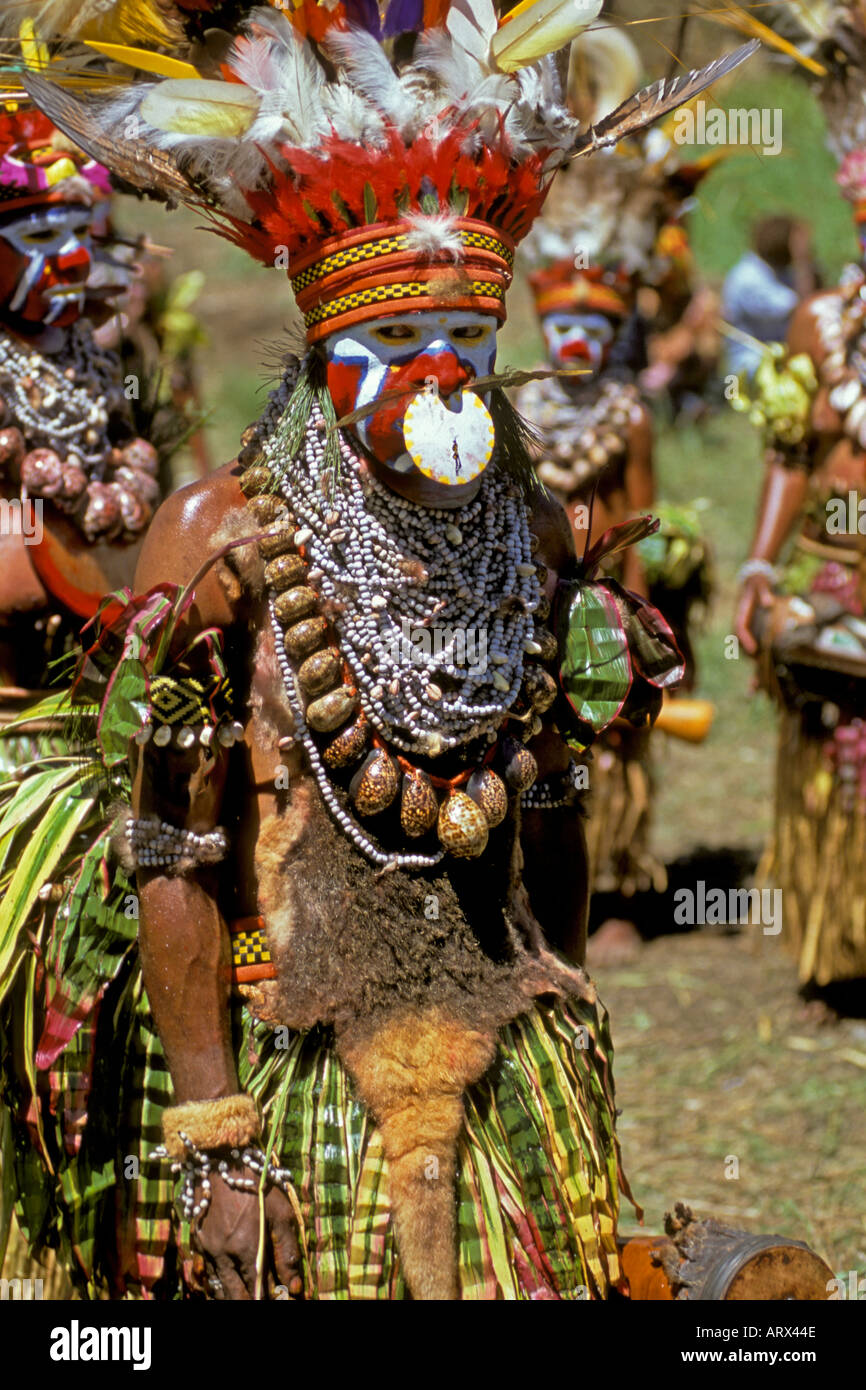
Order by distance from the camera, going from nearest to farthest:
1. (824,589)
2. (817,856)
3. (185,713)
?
(185,713)
(824,589)
(817,856)

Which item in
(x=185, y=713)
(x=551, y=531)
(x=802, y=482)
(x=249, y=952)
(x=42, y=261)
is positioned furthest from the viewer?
(x=802, y=482)

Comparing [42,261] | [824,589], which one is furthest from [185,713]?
[824,589]

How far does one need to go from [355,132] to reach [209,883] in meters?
1.11

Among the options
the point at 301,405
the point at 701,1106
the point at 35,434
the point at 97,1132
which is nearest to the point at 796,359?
the point at 701,1106

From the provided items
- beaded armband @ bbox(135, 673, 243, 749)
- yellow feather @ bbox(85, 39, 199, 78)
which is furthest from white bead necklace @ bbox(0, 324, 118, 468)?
beaded armband @ bbox(135, 673, 243, 749)

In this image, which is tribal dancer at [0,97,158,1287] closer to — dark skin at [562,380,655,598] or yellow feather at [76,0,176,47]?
yellow feather at [76,0,176,47]

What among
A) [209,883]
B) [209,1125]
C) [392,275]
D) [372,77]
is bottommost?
[209,1125]

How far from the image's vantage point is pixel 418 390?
2.29 m

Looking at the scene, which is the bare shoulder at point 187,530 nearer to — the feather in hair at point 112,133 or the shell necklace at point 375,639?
the shell necklace at point 375,639

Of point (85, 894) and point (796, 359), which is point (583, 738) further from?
point (796, 359)

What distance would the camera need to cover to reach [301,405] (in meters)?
2.42

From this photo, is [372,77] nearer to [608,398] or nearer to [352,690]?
[352,690]

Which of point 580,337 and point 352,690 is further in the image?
point 580,337

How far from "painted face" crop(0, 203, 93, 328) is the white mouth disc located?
1.48 m
